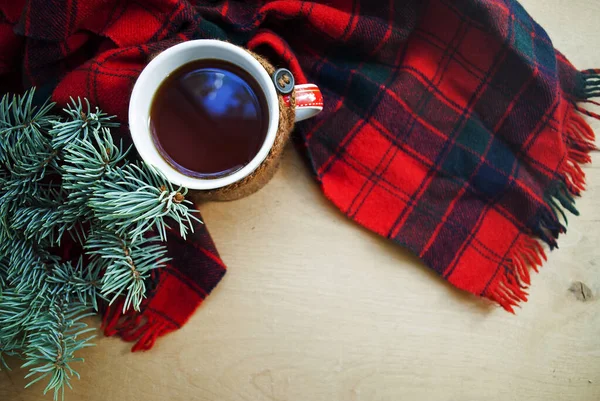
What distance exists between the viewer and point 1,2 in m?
0.60

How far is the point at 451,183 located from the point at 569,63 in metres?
0.27

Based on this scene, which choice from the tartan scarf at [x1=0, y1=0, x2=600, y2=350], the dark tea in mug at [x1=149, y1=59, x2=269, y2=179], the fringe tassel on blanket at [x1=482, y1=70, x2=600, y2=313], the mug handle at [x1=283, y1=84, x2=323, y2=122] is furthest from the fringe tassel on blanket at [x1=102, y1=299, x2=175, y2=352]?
the fringe tassel on blanket at [x1=482, y1=70, x2=600, y2=313]

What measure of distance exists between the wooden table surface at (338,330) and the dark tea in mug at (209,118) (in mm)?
127

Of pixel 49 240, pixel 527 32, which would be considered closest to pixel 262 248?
pixel 49 240

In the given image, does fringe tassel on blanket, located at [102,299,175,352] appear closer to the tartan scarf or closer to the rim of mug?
the tartan scarf

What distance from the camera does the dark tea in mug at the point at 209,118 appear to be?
553 mm

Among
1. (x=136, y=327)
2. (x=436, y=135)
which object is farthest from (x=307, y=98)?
(x=136, y=327)

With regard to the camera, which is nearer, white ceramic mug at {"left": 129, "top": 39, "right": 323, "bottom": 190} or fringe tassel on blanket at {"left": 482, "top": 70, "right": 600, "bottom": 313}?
white ceramic mug at {"left": 129, "top": 39, "right": 323, "bottom": 190}

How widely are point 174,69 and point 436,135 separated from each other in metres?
0.40

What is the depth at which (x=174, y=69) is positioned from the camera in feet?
1.79

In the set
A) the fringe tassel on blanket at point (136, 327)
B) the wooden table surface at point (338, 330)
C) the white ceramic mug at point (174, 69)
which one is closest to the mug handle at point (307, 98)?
the white ceramic mug at point (174, 69)

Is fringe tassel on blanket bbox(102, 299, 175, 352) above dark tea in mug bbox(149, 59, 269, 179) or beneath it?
beneath

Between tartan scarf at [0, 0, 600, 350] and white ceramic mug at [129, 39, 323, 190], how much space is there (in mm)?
114

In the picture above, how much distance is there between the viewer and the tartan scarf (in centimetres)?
65
